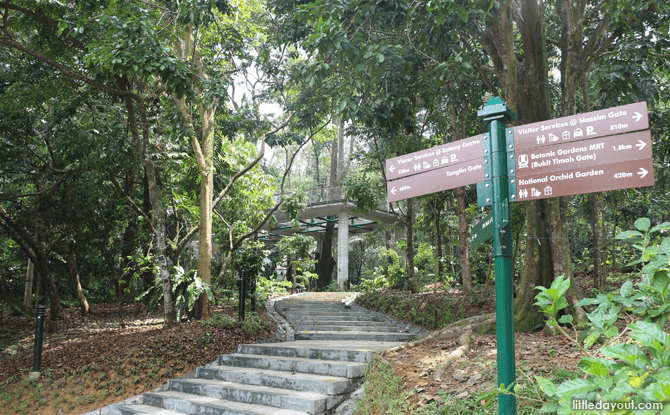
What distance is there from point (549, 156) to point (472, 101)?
7.14 m

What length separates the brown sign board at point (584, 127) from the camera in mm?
2402

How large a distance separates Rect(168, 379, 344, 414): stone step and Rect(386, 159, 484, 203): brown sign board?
8.63 ft

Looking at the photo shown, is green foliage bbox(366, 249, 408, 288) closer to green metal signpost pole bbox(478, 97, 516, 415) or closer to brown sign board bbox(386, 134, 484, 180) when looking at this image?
brown sign board bbox(386, 134, 484, 180)

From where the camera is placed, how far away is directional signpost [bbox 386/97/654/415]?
2.39 metres

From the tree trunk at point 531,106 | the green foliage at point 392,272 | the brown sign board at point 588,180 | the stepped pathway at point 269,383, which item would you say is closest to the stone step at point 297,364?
the stepped pathway at point 269,383

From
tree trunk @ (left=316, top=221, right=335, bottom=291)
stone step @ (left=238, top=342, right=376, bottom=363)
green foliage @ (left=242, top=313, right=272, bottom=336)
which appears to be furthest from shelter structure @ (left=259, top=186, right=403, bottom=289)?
stone step @ (left=238, top=342, right=376, bottom=363)

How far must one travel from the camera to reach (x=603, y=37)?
8148mm

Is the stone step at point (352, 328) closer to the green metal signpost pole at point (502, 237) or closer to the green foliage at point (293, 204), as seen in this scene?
the green foliage at point (293, 204)

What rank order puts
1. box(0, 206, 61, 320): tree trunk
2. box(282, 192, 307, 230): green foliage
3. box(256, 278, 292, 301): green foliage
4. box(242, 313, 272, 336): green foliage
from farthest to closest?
box(282, 192, 307, 230): green foliage
box(256, 278, 292, 301): green foliage
box(0, 206, 61, 320): tree trunk
box(242, 313, 272, 336): green foliage

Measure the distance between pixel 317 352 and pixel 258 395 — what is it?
1.29 m

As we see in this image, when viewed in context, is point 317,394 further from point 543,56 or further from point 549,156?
point 543,56

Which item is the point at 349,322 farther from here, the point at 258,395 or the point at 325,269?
the point at 325,269

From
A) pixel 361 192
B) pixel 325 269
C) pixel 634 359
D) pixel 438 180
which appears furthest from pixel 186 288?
pixel 325 269

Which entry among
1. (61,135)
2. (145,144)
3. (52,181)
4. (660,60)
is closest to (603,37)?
(660,60)
